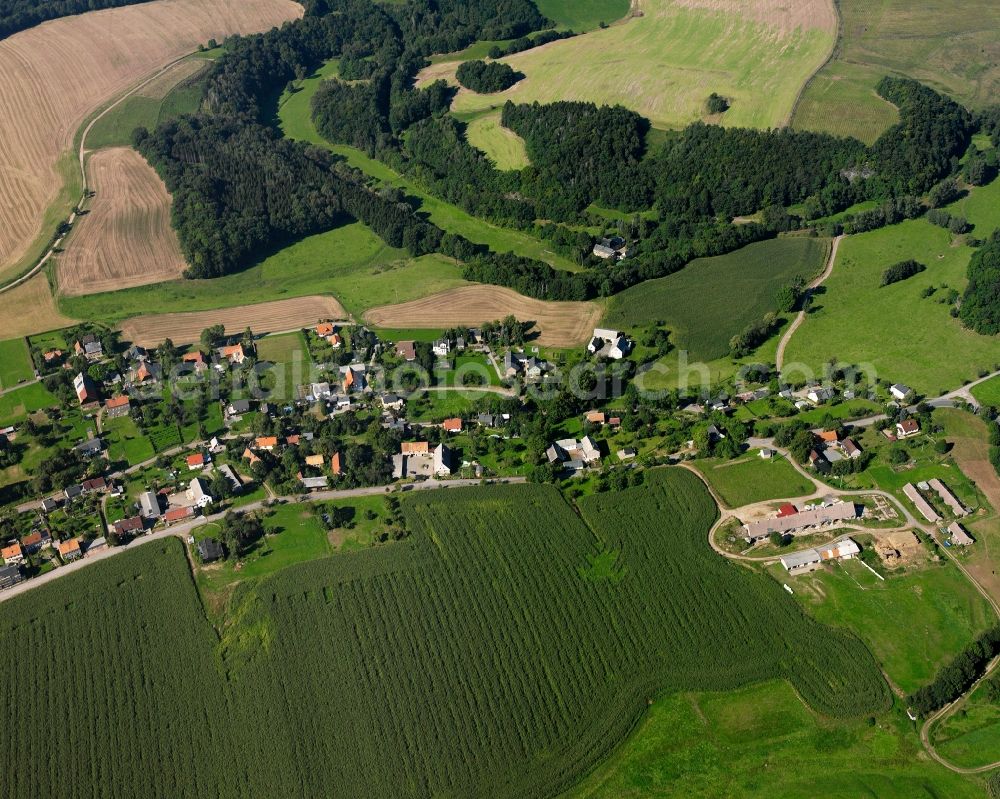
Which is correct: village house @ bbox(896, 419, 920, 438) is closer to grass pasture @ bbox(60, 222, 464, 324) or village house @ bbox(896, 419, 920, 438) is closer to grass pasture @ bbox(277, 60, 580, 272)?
grass pasture @ bbox(277, 60, 580, 272)

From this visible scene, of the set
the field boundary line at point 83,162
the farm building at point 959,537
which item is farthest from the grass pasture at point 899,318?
the field boundary line at point 83,162

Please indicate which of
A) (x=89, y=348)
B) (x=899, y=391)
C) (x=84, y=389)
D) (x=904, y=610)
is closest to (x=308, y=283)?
(x=89, y=348)

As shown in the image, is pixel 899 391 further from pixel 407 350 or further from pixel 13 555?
pixel 13 555

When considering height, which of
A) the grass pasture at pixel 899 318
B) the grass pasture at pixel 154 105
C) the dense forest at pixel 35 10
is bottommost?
the grass pasture at pixel 899 318

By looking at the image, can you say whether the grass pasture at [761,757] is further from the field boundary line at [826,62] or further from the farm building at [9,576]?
the field boundary line at [826,62]

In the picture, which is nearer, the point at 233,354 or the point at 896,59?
the point at 233,354
